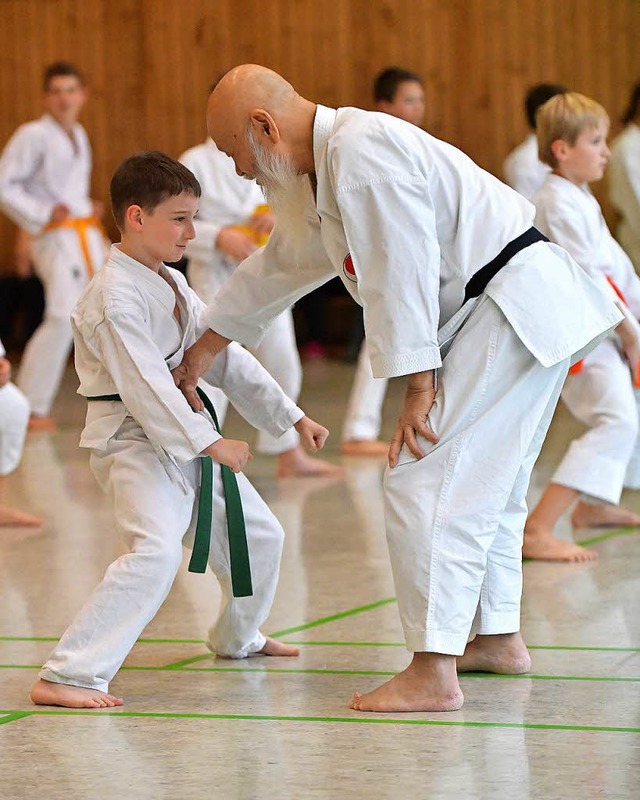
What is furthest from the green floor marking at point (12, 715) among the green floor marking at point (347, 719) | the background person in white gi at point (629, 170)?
the background person in white gi at point (629, 170)

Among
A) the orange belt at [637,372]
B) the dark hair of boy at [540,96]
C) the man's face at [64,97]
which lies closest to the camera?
the orange belt at [637,372]

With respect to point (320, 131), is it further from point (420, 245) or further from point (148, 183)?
point (148, 183)

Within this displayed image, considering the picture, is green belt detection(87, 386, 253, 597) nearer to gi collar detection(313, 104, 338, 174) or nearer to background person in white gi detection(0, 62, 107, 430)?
gi collar detection(313, 104, 338, 174)

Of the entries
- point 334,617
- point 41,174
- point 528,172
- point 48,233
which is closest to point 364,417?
point 528,172

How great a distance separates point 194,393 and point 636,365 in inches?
73.0

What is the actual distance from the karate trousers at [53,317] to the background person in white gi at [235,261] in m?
1.90

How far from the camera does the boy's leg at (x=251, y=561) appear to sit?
322cm

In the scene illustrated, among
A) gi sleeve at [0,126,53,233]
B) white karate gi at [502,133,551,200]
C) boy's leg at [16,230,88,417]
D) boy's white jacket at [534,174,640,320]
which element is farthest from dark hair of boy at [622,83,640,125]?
boy's white jacket at [534,174,640,320]

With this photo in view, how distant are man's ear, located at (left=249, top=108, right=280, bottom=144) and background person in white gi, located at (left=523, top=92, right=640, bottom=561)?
1650 millimetres

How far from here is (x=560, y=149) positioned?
4.32 meters

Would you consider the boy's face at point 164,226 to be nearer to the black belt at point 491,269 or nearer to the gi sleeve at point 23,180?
the black belt at point 491,269

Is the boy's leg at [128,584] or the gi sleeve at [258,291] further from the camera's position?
the gi sleeve at [258,291]

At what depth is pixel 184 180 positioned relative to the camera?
311 centimetres

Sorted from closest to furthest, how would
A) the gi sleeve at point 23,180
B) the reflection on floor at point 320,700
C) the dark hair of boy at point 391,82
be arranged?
the reflection on floor at point 320,700 → the dark hair of boy at point 391,82 → the gi sleeve at point 23,180
